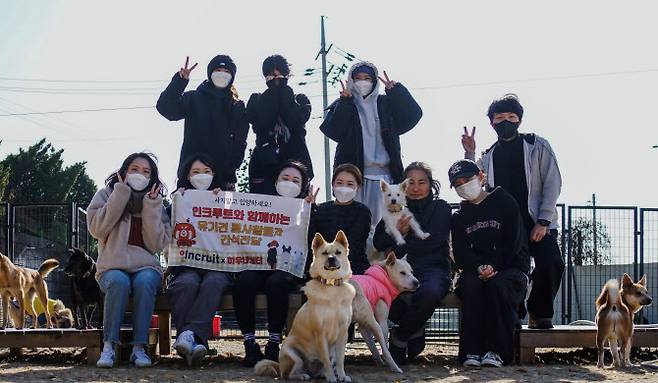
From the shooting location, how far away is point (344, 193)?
7.06 metres

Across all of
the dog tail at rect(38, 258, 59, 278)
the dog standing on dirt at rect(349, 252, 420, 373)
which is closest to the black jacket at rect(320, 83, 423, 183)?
the dog standing on dirt at rect(349, 252, 420, 373)

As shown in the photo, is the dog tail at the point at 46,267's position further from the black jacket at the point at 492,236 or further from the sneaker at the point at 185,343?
the black jacket at the point at 492,236

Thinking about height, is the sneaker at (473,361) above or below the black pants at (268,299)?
below

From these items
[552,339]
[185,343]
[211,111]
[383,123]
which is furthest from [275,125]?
[552,339]

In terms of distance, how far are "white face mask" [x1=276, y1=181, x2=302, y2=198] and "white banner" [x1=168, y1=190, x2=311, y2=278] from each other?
0.19ft

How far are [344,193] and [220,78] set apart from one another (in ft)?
5.83

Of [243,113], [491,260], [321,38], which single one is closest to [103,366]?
[243,113]

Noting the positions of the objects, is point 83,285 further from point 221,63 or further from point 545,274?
point 545,274

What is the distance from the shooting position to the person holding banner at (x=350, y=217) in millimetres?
7043

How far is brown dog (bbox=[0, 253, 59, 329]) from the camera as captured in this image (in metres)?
7.74

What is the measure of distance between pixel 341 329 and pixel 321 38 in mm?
19757

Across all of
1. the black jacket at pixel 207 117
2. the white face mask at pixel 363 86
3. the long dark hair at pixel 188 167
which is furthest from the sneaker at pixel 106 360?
the white face mask at pixel 363 86

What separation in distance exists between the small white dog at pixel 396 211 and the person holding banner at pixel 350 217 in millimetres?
208

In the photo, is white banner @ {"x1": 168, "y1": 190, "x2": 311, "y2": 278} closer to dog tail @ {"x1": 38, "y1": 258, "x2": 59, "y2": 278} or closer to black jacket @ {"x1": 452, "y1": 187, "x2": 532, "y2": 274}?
black jacket @ {"x1": 452, "y1": 187, "x2": 532, "y2": 274}
